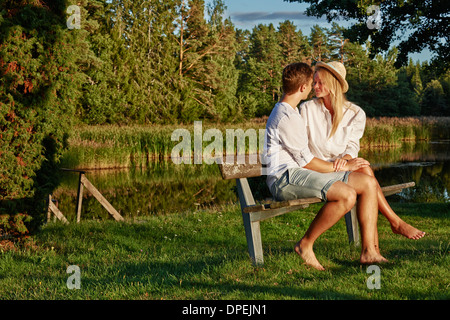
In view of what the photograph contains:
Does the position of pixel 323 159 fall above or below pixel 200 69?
below

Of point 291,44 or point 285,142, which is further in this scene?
point 291,44

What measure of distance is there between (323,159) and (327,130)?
0.87 ft

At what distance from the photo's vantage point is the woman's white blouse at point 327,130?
14.0 ft

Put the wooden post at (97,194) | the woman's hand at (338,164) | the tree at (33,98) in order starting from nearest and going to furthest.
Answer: the woman's hand at (338,164), the tree at (33,98), the wooden post at (97,194)

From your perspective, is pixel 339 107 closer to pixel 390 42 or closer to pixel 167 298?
pixel 167 298

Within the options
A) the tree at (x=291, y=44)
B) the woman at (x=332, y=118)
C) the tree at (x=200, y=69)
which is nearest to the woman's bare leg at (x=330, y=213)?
the woman at (x=332, y=118)

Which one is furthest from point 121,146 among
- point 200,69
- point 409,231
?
point 200,69

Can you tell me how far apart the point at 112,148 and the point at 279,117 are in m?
15.8

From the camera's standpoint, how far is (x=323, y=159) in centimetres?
429

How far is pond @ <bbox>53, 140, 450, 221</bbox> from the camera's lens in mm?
11203

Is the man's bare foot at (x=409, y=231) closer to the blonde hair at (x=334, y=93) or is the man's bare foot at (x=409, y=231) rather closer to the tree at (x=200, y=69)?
the blonde hair at (x=334, y=93)

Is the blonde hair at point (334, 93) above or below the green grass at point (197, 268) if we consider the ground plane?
above

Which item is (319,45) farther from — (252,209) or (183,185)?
(252,209)
